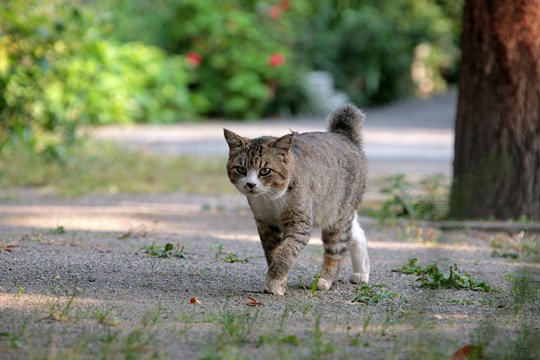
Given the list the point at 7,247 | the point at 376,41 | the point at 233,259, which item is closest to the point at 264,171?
the point at 233,259

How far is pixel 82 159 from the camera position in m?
12.8

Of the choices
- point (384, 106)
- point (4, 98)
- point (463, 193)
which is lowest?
point (384, 106)

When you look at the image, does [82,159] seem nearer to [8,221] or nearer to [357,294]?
[8,221]

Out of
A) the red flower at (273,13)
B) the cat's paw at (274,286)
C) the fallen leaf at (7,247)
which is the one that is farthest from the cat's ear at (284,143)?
the red flower at (273,13)

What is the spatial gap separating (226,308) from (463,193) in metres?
2.07

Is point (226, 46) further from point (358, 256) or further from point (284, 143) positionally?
point (284, 143)

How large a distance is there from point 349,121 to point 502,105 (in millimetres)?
2421

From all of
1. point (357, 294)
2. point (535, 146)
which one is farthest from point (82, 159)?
point (357, 294)

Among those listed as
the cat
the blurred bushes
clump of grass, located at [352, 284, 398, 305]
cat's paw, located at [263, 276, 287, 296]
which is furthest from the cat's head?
the blurred bushes

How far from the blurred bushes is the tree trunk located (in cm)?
973

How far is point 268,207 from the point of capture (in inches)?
220

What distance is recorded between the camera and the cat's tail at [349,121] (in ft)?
21.5

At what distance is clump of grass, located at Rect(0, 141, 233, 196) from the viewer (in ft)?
37.3

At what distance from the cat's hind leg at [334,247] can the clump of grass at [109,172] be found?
548 centimetres
